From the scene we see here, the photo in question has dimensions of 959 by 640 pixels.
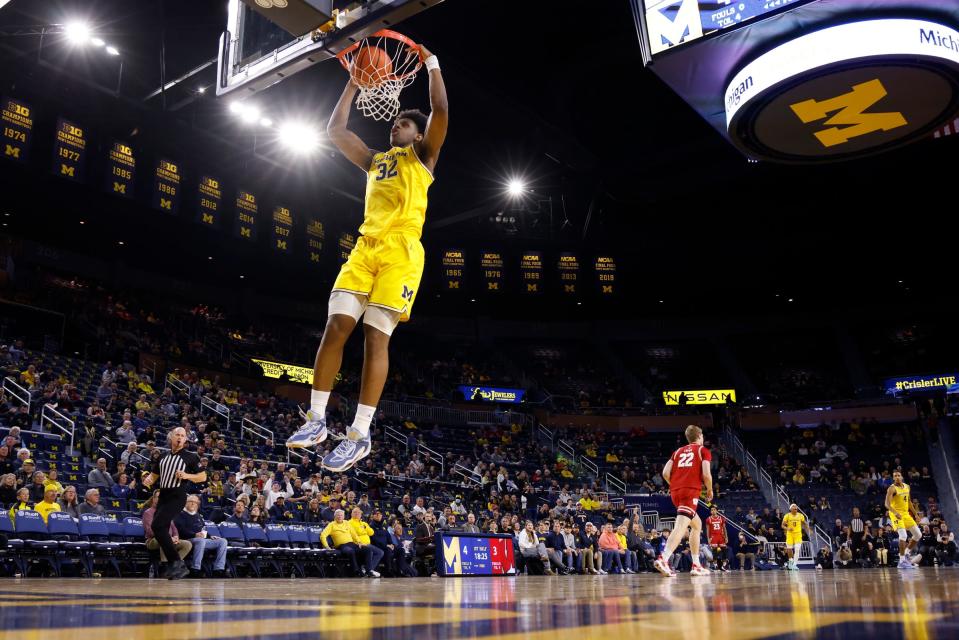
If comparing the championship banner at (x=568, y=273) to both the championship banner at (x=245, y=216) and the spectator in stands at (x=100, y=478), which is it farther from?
the spectator in stands at (x=100, y=478)

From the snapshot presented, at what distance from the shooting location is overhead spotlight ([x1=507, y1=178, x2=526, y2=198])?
24445mm

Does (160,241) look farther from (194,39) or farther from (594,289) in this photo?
(594,289)

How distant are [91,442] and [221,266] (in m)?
14.6

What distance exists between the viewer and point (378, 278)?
4.41 meters

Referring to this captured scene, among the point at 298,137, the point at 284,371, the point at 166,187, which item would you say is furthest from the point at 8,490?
the point at 284,371

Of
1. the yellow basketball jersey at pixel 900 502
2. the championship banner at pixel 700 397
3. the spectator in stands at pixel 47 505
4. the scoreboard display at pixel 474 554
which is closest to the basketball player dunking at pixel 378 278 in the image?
the spectator in stands at pixel 47 505

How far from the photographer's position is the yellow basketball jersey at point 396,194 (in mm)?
4441

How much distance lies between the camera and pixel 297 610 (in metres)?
2.49

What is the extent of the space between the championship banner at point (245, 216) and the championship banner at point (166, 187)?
1.97 metres

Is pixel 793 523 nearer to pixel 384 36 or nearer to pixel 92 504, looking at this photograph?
pixel 92 504

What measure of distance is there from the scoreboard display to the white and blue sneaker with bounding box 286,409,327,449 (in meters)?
7.46

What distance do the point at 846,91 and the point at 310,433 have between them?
944cm

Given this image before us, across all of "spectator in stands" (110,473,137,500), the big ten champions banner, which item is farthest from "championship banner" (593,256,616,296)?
"spectator in stands" (110,473,137,500)

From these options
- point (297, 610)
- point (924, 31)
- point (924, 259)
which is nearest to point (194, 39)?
point (924, 31)
